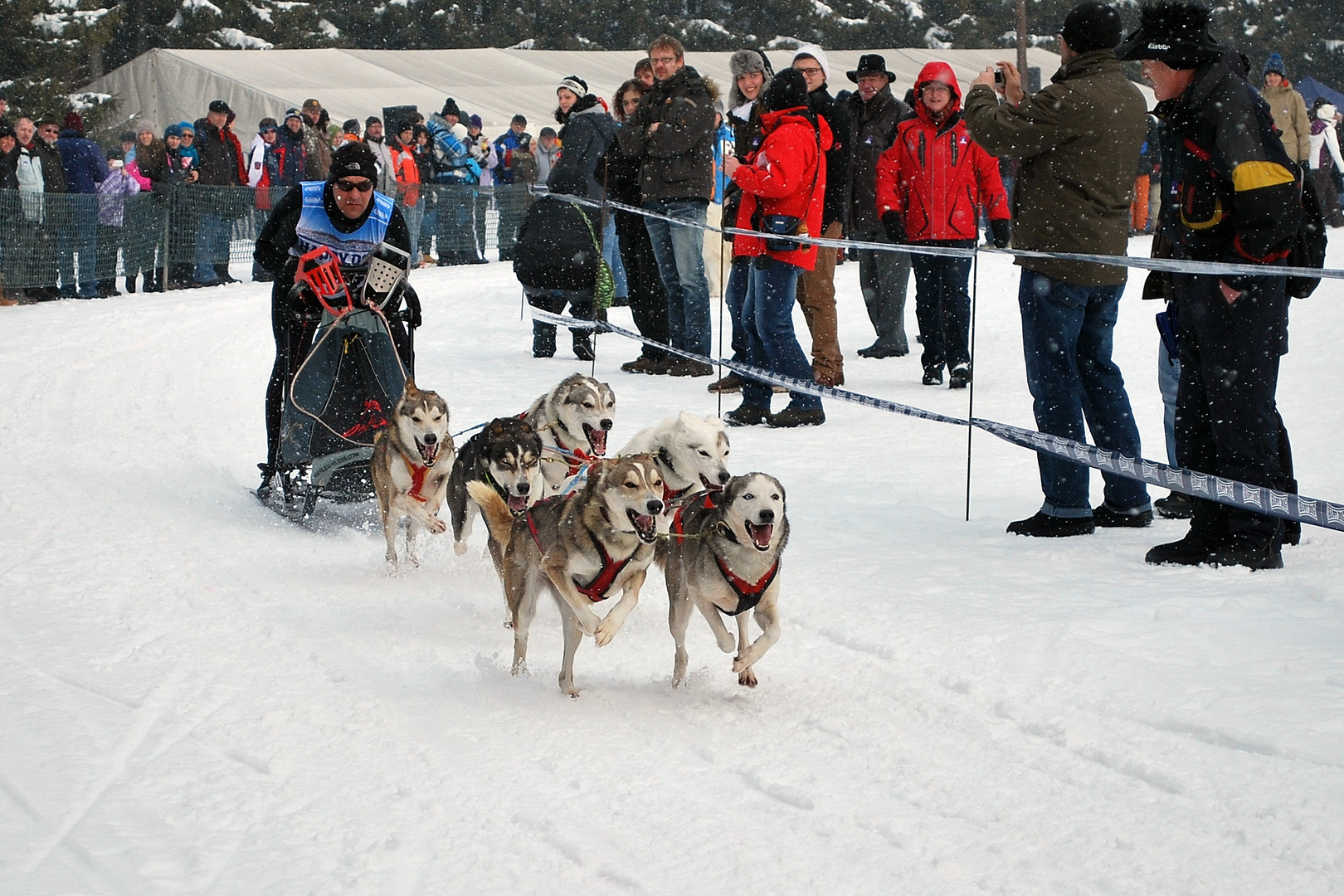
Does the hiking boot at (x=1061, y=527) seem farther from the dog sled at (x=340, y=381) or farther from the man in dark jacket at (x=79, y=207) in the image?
the man in dark jacket at (x=79, y=207)

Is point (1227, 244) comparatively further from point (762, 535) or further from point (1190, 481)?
point (762, 535)

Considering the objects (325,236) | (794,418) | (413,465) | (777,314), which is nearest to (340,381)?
(325,236)

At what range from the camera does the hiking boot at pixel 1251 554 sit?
15.0ft

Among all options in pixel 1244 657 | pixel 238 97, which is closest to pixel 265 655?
pixel 1244 657

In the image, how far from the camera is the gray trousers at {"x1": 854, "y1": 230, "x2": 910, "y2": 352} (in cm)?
988

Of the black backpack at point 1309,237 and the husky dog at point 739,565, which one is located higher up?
the black backpack at point 1309,237

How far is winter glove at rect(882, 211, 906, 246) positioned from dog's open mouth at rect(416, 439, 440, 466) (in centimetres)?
435

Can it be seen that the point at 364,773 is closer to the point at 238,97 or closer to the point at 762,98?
the point at 762,98

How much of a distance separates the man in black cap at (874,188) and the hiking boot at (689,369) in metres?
1.25

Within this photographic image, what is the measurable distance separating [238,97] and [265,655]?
19932mm

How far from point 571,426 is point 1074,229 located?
2109 mm

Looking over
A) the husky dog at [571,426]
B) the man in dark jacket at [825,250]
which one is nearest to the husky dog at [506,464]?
the husky dog at [571,426]

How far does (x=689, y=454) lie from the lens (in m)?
4.80

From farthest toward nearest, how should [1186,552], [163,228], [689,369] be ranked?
[163,228] → [689,369] → [1186,552]
